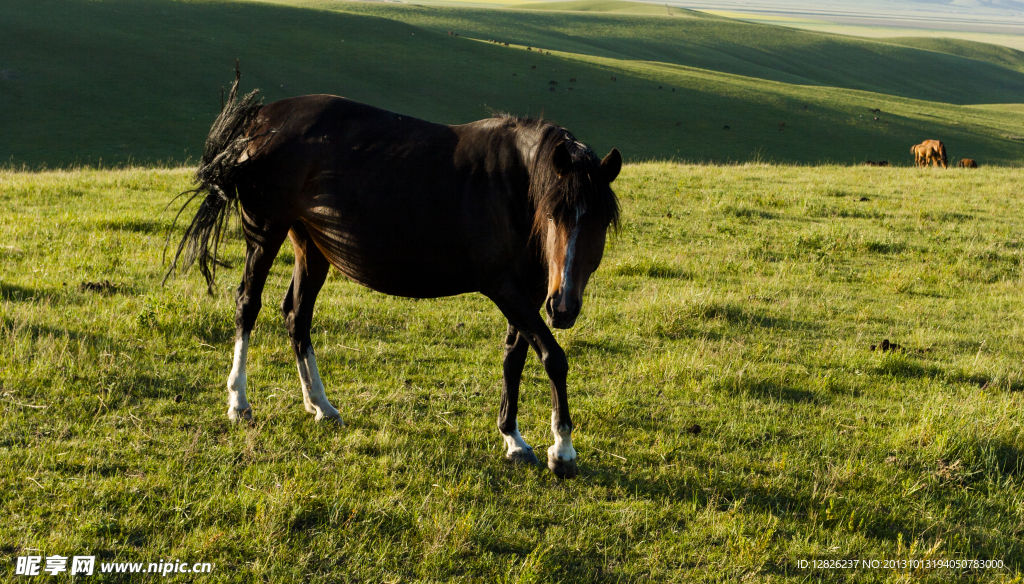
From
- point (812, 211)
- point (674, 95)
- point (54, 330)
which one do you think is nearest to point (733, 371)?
point (54, 330)

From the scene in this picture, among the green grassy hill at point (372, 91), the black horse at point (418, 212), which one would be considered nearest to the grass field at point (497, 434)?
the black horse at point (418, 212)

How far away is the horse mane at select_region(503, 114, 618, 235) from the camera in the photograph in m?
4.09

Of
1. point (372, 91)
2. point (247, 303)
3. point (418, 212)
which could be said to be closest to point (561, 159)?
point (418, 212)

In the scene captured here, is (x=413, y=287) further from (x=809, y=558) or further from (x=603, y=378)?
(x=809, y=558)

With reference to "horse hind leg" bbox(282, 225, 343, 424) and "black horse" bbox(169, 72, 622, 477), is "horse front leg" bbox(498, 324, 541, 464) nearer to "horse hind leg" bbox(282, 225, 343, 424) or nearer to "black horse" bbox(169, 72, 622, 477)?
"black horse" bbox(169, 72, 622, 477)

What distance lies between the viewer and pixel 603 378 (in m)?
6.52

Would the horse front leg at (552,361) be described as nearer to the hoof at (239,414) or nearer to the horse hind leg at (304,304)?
the horse hind leg at (304,304)

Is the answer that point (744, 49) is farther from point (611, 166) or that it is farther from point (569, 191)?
point (569, 191)

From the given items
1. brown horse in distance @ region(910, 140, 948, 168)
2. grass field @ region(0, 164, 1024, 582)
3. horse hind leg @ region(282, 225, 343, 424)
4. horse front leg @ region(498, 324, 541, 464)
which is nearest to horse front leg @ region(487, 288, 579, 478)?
grass field @ region(0, 164, 1024, 582)

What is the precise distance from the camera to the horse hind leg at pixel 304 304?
215 inches

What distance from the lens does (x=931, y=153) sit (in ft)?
92.7

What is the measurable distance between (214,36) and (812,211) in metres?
47.4

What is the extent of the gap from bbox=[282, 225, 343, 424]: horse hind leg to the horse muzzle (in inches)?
90.6

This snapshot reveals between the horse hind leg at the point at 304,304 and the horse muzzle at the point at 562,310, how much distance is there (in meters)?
2.30
